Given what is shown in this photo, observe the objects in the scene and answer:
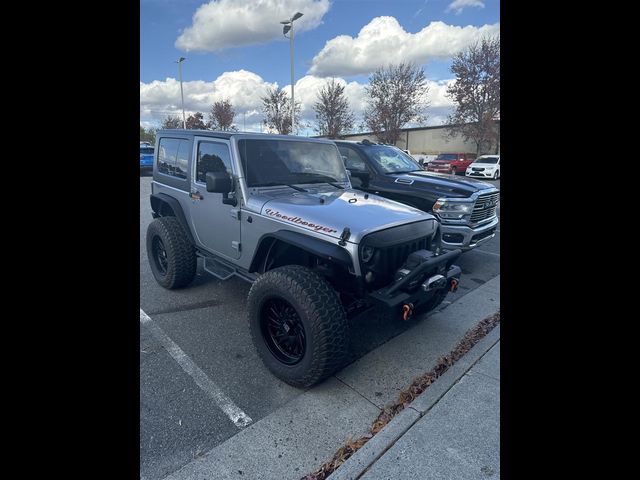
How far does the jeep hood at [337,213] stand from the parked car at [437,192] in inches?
65.8

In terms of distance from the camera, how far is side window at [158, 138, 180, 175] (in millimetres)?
4383

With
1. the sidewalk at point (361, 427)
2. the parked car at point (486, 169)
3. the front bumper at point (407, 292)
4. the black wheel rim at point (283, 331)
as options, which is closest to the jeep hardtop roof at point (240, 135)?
the black wheel rim at point (283, 331)

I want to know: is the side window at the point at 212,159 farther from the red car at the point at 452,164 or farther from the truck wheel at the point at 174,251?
the red car at the point at 452,164

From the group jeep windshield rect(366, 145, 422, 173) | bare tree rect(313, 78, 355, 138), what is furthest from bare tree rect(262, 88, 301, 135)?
jeep windshield rect(366, 145, 422, 173)

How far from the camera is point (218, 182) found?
3.07 meters

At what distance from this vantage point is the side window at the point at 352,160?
234 inches

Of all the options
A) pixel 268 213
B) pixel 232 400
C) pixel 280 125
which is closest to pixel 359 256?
pixel 268 213

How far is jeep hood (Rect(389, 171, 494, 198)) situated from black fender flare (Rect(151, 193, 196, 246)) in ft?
10.4

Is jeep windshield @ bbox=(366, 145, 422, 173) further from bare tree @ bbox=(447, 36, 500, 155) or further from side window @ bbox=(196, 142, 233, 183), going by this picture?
bare tree @ bbox=(447, 36, 500, 155)

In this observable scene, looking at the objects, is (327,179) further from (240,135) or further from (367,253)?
(367,253)

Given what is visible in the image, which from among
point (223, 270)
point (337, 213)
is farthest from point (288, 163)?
point (223, 270)

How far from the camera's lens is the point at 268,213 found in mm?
3070
